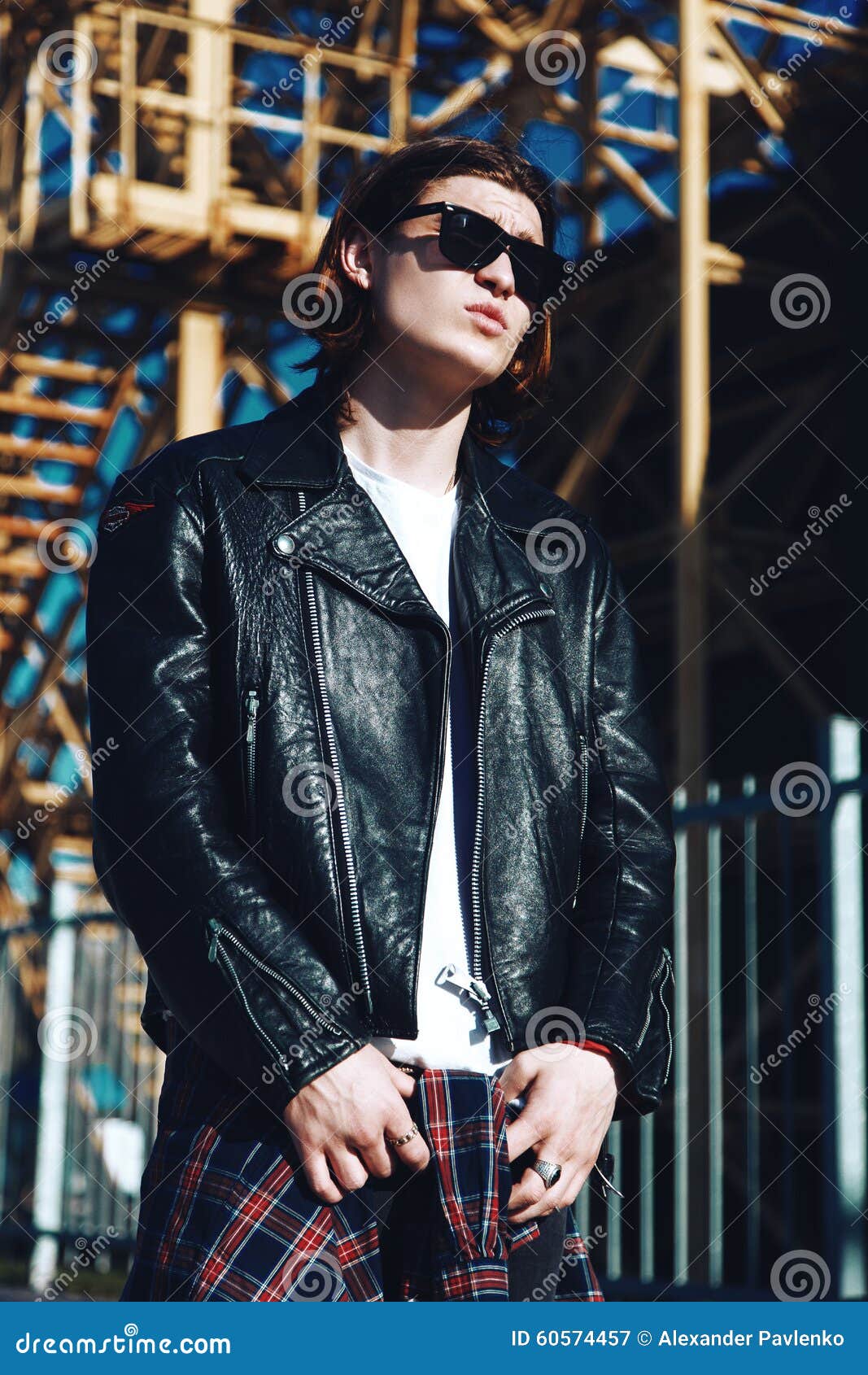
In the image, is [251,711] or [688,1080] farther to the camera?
[688,1080]

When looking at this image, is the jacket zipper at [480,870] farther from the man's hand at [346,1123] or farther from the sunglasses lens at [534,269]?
the sunglasses lens at [534,269]

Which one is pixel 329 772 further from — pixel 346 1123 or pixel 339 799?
pixel 346 1123

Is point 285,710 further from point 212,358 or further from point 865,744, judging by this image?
point 212,358

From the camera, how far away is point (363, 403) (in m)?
2.57

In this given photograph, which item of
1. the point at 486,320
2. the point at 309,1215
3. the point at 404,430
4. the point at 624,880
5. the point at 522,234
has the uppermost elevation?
the point at 522,234

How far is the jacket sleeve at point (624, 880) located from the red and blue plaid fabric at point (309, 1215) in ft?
0.81

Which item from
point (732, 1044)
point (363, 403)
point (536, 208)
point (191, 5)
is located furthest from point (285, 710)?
point (191, 5)

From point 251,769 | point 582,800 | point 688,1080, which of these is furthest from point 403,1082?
point 688,1080

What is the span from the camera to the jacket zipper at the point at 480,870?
225cm

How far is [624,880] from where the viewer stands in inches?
98.3

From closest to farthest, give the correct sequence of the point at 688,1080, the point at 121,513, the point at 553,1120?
the point at 553,1120
the point at 121,513
the point at 688,1080

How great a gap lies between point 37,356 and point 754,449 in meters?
5.51

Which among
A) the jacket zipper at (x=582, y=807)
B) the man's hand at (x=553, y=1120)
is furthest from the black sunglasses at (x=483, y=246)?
the man's hand at (x=553, y=1120)

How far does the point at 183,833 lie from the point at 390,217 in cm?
96
